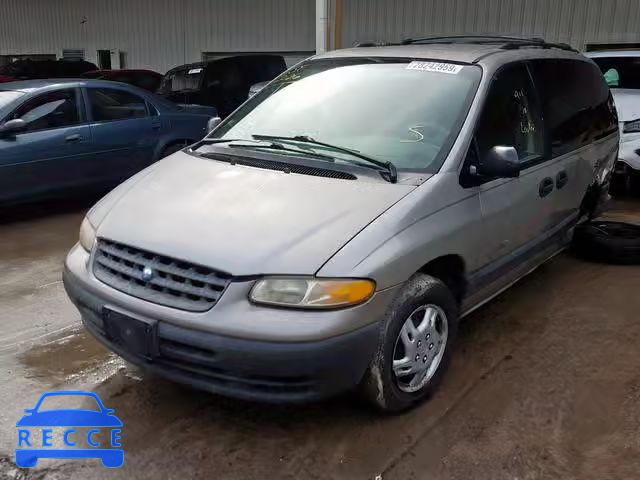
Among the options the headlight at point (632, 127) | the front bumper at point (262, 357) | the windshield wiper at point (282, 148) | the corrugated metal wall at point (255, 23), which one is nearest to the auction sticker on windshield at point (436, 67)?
the windshield wiper at point (282, 148)

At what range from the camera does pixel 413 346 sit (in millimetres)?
2920

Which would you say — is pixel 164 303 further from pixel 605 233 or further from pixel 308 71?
pixel 605 233

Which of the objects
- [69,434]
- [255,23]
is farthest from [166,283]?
[255,23]

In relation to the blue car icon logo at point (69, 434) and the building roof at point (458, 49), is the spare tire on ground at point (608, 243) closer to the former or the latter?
the building roof at point (458, 49)

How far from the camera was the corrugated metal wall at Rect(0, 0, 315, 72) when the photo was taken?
15.1 meters

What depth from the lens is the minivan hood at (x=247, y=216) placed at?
2555 mm

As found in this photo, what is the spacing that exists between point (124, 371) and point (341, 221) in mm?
1611

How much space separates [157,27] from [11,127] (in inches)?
509

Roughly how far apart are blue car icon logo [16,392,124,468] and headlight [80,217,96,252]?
2.58 feet

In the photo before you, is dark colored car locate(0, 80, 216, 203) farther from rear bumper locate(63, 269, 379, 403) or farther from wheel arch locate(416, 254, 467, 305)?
wheel arch locate(416, 254, 467, 305)

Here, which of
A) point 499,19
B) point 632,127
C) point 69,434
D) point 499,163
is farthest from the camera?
point 499,19

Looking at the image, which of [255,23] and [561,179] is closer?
[561,179]

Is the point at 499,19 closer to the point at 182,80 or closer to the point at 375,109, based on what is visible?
the point at 182,80

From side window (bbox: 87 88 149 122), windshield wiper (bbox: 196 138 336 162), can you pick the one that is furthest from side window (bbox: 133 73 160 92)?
windshield wiper (bbox: 196 138 336 162)
